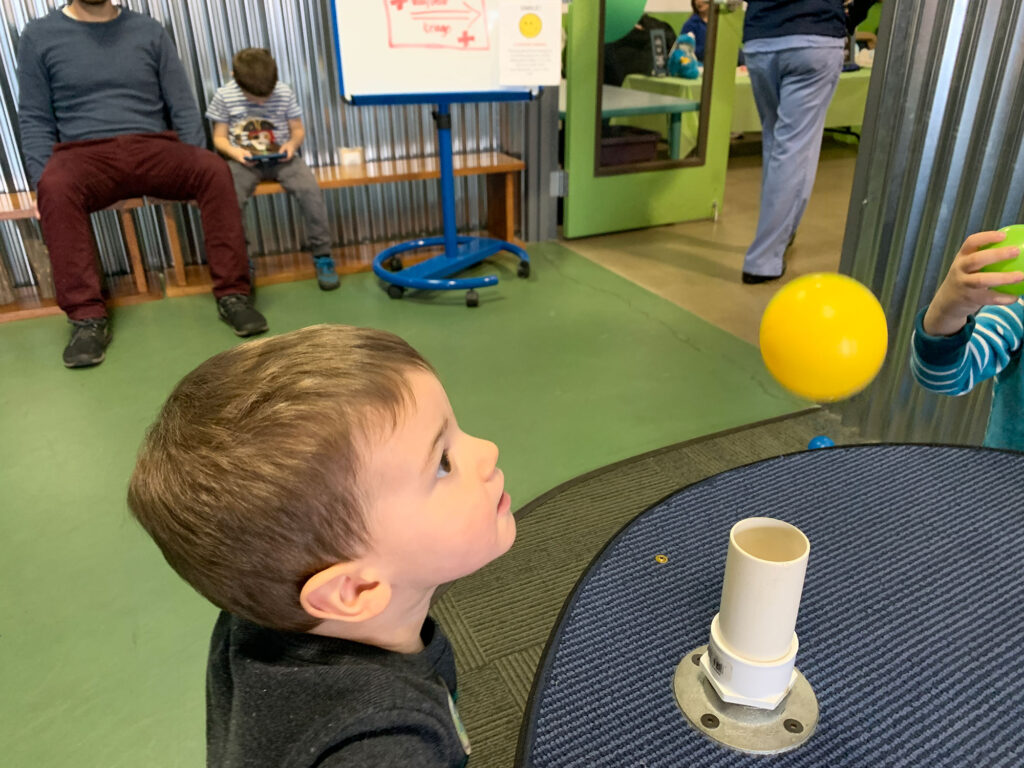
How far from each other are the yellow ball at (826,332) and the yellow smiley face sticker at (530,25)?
8.29 ft

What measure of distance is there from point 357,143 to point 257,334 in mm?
1287

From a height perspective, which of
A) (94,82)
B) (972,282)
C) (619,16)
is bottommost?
(972,282)

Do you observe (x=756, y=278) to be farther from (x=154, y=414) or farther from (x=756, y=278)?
(x=154, y=414)

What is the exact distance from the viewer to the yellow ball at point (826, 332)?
88 centimetres

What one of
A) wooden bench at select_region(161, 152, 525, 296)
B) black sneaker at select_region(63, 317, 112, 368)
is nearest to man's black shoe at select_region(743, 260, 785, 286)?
wooden bench at select_region(161, 152, 525, 296)

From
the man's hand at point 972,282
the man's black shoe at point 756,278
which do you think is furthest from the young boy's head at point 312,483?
the man's black shoe at point 756,278

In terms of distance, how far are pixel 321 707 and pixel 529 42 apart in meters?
3.02

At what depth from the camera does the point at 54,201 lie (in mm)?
2764

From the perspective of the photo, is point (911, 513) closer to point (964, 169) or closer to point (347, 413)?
point (347, 413)

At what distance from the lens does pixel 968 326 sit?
102 cm

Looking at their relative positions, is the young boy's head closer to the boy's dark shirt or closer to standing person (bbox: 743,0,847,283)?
the boy's dark shirt

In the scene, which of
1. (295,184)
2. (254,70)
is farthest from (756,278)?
(254,70)

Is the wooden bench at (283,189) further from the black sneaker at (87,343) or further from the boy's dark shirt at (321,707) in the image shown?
the boy's dark shirt at (321,707)

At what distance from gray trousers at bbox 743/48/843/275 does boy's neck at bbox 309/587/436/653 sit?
2984 mm
